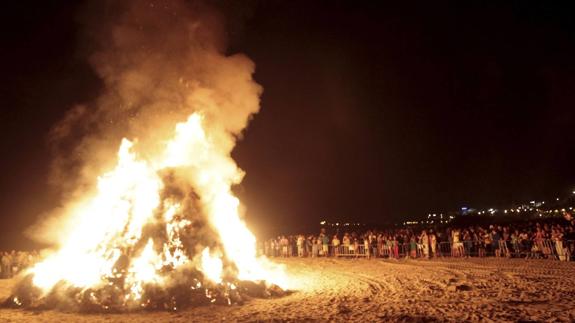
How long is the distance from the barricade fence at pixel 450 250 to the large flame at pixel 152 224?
33.3ft

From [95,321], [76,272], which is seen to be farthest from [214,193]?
[95,321]

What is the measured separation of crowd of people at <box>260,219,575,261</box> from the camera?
19.0 meters

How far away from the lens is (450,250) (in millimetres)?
24266

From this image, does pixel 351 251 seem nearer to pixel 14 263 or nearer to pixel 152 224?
pixel 152 224

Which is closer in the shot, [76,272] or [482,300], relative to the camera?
[482,300]

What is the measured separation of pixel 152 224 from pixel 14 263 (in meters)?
16.6

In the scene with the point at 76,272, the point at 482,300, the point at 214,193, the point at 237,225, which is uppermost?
the point at 214,193

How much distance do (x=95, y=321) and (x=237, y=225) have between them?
6619 mm

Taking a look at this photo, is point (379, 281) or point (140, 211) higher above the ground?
point (140, 211)

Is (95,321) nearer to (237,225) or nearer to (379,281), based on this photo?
(237,225)

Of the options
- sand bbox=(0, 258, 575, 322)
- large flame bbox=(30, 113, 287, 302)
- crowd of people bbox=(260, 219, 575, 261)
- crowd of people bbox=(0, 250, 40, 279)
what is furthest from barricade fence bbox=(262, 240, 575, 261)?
crowd of people bbox=(0, 250, 40, 279)

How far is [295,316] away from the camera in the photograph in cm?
1022

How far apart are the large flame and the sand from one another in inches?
64.9

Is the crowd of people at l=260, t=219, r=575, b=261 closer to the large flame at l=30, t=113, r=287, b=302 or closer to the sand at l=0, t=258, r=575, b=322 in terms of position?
the sand at l=0, t=258, r=575, b=322
